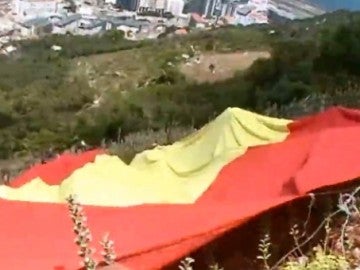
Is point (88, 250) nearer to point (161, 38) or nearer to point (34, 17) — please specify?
point (161, 38)

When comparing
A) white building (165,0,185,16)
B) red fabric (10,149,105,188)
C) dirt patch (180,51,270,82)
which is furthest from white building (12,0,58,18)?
red fabric (10,149,105,188)

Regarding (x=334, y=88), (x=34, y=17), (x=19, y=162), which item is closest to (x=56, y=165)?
(x=19, y=162)

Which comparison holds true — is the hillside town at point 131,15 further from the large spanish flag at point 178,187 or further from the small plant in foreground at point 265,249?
the small plant in foreground at point 265,249

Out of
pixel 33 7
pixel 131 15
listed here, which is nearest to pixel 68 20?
pixel 131 15

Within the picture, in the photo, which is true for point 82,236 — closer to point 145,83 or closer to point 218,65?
point 145,83

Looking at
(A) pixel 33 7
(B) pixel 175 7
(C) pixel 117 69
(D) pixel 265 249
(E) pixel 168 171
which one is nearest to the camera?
(D) pixel 265 249

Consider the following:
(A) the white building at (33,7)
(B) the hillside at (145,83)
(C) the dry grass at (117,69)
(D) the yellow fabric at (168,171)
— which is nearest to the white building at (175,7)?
(A) the white building at (33,7)

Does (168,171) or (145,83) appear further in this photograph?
(145,83)
